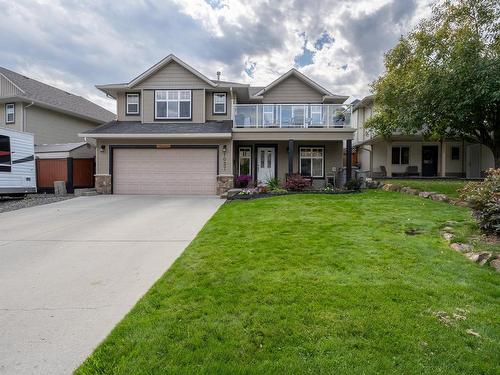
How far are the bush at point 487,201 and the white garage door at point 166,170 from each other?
11.5m

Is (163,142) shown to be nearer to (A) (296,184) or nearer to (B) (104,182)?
(B) (104,182)

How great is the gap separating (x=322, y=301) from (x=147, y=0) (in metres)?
13.6

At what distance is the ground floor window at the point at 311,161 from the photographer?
1794cm

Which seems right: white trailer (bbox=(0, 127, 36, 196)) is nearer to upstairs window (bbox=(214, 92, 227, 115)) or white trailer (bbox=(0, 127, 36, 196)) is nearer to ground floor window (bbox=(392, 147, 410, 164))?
upstairs window (bbox=(214, 92, 227, 115))

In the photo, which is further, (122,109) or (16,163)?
(122,109)

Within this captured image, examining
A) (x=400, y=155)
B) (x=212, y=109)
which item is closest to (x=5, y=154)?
(x=212, y=109)

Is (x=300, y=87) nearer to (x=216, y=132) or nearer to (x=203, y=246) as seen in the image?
(x=216, y=132)

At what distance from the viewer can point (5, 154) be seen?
1286cm

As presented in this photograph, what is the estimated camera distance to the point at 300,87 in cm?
1833

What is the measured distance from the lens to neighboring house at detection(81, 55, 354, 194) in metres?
15.5

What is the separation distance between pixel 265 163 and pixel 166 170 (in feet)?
18.9

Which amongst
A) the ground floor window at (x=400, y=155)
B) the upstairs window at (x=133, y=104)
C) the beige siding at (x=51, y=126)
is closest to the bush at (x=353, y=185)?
the ground floor window at (x=400, y=155)

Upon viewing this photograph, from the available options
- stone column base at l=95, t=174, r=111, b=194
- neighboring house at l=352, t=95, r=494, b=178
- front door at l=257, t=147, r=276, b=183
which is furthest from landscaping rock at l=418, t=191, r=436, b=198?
stone column base at l=95, t=174, r=111, b=194

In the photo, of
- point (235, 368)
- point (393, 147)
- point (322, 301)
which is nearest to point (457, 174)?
point (393, 147)
